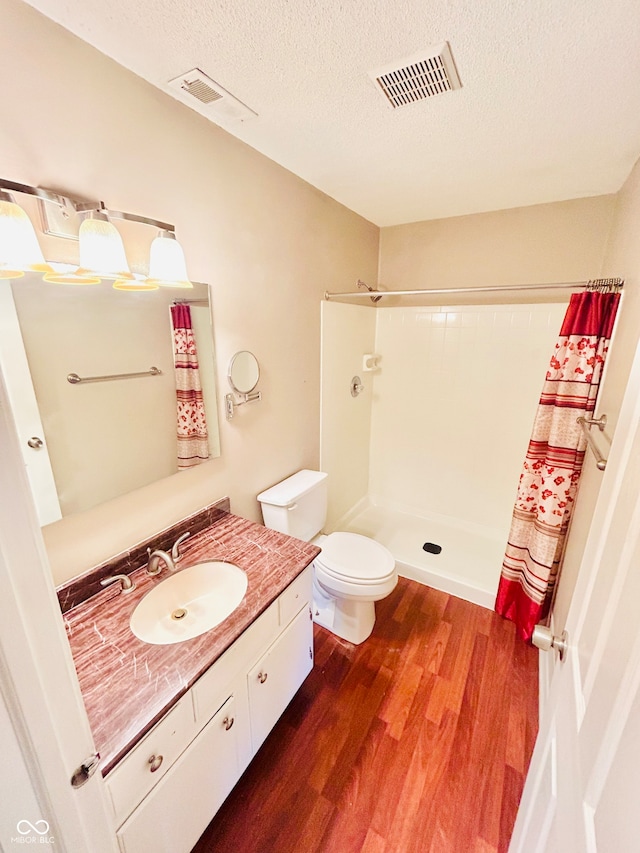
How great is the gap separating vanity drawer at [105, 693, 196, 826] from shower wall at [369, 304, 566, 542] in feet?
7.62

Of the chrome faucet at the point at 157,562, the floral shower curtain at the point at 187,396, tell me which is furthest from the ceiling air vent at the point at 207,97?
the chrome faucet at the point at 157,562

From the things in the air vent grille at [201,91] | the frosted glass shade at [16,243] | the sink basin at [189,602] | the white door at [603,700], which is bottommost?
the sink basin at [189,602]

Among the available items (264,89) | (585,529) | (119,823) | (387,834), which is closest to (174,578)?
(119,823)

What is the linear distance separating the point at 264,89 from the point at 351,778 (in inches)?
96.7

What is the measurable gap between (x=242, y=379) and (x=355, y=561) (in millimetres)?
1113

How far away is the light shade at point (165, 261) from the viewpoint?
1.11 metres

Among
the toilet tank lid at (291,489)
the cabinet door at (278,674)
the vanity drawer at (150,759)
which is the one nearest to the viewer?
the vanity drawer at (150,759)

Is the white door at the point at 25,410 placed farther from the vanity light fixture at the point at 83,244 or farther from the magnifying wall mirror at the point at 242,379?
the magnifying wall mirror at the point at 242,379

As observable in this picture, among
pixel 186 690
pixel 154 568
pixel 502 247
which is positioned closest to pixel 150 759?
pixel 186 690

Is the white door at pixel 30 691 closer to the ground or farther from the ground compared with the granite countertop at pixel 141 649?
farther from the ground

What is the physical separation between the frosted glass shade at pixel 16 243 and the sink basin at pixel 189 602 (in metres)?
1.02

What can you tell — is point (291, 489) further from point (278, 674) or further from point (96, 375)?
point (96, 375)

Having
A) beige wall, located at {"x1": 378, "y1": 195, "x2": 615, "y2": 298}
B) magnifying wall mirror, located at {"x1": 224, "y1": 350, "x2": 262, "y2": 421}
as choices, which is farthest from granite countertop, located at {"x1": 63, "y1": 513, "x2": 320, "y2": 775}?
beige wall, located at {"x1": 378, "y1": 195, "x2": 615, "y2": 298}

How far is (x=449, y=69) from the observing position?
104 cm
